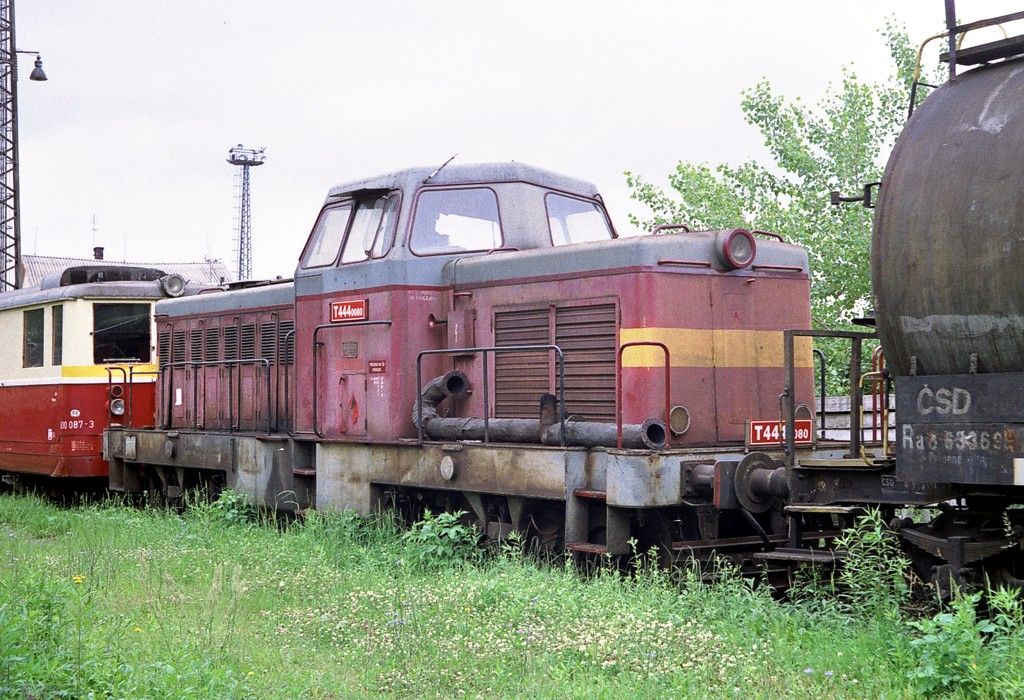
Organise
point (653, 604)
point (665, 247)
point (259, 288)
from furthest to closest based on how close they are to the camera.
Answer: point (259, 288) → point (665, 247) → point (653, 604)

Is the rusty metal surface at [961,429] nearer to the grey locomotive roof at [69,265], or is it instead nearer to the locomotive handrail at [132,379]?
the locomotive handrail at [132,379]

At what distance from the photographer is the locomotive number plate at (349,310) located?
10336mm

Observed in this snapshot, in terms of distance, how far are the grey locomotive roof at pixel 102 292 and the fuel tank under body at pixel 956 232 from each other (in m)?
11.5

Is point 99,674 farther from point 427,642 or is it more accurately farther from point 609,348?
point 609,348

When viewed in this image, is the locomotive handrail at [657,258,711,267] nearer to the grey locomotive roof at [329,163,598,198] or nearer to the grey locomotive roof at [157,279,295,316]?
the grey locomotive roof at [329,163,598,198]

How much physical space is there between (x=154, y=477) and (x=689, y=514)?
8590mm

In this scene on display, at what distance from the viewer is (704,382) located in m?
8.69

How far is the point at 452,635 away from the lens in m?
Result: 6.59

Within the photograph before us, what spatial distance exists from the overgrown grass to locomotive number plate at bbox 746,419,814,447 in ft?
3.55

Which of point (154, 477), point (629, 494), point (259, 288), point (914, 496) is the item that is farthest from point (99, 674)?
point (154, 477)

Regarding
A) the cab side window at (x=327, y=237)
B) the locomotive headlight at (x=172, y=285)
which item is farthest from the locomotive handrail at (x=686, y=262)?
the locomotive headlight at (x=172, y=285)

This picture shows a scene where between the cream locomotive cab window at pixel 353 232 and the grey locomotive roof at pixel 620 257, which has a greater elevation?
the cream locomotive cab window at pixel 353 232

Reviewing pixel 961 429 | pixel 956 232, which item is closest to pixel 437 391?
pixel 961 429

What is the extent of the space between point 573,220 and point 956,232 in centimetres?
492
